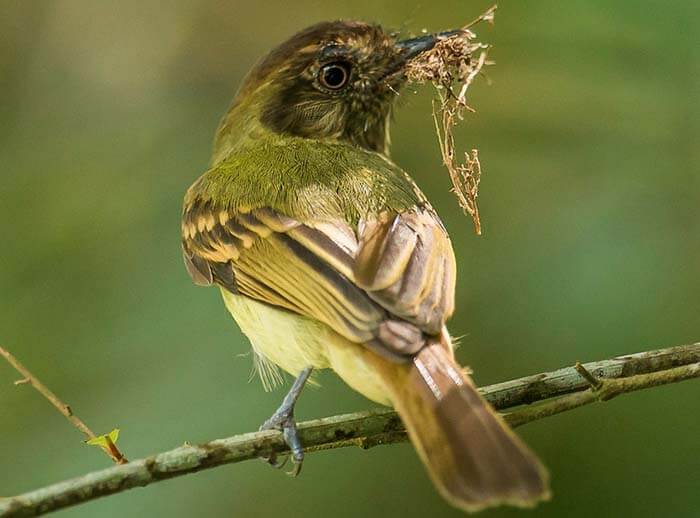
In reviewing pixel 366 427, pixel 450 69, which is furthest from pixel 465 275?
pixel 366 427

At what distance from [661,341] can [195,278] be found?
1.90 m

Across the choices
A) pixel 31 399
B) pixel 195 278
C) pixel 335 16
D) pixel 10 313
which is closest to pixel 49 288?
pixel 10 313

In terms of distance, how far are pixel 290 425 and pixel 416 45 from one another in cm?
210

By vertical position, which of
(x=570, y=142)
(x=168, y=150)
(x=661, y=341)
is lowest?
(x=661, y=341)

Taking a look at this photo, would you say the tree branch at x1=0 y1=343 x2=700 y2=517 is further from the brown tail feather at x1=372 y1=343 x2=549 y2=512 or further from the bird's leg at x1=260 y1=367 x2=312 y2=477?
the brown tail feather at x1=372 y1=343 x2=549 y2=512

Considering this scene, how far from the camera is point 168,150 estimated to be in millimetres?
6082

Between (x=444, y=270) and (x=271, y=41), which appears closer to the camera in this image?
(x=444, y=270)

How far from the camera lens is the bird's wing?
348 centimetres

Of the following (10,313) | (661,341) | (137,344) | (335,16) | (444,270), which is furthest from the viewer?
(335,16)

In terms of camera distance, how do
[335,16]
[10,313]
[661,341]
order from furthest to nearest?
[335,16] < [10,313] < [661,341]

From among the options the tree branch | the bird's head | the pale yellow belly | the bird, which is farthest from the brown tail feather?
the bird's head

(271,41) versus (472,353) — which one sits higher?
(271,41)

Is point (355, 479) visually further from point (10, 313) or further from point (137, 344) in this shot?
point (10, 313)

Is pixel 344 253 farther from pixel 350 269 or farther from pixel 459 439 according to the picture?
pixel 459 439
